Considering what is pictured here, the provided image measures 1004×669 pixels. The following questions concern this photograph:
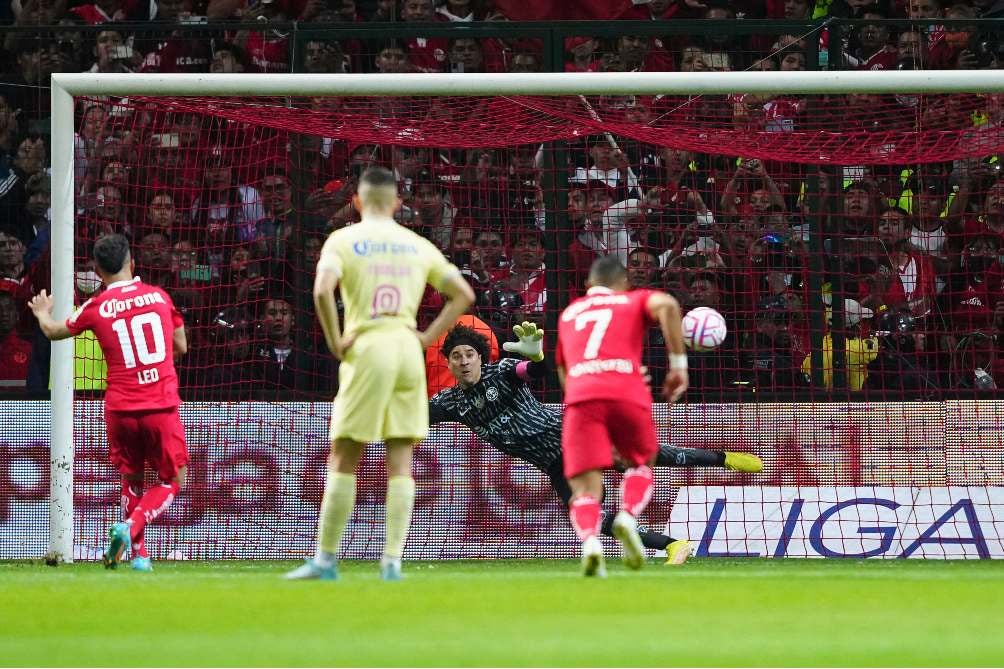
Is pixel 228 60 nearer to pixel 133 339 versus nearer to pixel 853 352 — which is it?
pixel 133 339

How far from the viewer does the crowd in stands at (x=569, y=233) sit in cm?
1308

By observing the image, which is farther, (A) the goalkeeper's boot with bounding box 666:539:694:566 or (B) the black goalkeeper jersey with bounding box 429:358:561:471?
(B) the black goalkeeper jersey with bounding box 429:358:561:471

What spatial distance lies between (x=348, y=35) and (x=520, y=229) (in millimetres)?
2023

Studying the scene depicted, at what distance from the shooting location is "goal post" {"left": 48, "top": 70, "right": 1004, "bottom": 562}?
1130 centimetres

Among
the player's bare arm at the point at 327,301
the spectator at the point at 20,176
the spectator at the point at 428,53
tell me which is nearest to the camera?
the player's bare arm at the point at 327,301

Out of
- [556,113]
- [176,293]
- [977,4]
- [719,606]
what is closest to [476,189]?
[556,113]

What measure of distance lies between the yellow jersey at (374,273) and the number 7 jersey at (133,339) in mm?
2219

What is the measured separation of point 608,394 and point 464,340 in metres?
3.26

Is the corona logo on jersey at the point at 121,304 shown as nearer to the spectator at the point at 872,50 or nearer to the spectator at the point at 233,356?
the spectator at the point at 233,356

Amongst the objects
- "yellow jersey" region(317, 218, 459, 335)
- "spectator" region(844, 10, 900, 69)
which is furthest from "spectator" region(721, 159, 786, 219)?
"yellow jersey" region(317, 218, 459, 335)

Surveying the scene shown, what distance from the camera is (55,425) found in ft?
36.9

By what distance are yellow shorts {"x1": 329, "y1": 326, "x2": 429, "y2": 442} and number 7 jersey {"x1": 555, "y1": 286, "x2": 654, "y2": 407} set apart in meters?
0.94

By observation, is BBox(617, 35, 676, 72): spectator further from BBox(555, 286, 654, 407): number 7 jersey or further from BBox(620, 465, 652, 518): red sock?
BBox(620, 465, 652, 518): red sock

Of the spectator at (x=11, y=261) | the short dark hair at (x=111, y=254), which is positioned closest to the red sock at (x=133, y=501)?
the short dark hair at (x=111, y=254)
